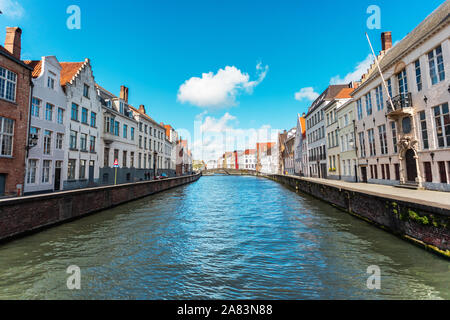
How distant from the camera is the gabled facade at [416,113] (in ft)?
44.3

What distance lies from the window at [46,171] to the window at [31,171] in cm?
84

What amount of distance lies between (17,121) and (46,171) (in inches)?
199

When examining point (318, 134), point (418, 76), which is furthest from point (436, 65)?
point (318, 134)

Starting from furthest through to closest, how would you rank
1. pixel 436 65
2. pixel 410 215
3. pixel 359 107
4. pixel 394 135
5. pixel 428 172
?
pixel 359 107 < pixel 394 135 < pixel 428 172 < pixel 436 65 < pixel 410 215

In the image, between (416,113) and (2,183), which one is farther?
(416,113)

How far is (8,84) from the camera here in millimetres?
15070

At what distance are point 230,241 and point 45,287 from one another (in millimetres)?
5908

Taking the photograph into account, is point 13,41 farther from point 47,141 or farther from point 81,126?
point 81,126

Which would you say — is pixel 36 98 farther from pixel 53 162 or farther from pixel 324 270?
pixel 324 270

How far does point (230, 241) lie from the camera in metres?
9.06

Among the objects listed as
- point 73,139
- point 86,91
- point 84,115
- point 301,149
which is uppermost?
point 86,91

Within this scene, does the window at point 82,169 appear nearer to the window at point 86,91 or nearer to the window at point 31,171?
the window at point 31,171

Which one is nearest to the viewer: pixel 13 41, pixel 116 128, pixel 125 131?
pixel 13 41

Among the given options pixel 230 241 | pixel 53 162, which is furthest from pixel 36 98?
pixel 230 241
